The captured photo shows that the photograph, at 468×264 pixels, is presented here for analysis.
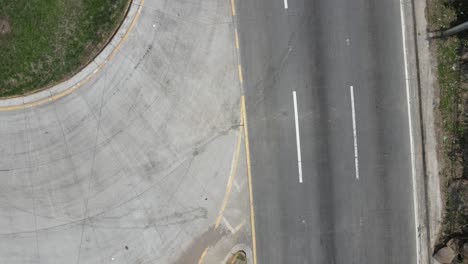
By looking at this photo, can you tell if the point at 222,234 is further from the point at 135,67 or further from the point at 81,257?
the point at 135,67

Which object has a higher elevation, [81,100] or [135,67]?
[135,67]

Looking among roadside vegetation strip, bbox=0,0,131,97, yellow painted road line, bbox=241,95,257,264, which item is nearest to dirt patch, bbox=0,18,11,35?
roadside vegetation strip, bbox=0,0,131,97

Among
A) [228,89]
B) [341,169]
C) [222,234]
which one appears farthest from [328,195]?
[228,89]

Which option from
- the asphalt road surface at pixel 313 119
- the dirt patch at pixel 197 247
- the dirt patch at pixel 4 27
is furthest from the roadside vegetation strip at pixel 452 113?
the dirt patch at pixel 4 27

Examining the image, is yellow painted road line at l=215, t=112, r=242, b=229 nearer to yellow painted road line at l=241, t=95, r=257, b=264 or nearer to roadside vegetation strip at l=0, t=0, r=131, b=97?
yellow painted road line at l=241, t=95, r=257, b=264

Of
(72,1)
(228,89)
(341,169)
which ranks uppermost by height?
(72,1)

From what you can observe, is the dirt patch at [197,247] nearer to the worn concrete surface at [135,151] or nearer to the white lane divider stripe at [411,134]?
the worn concrete surface at [135,151]
